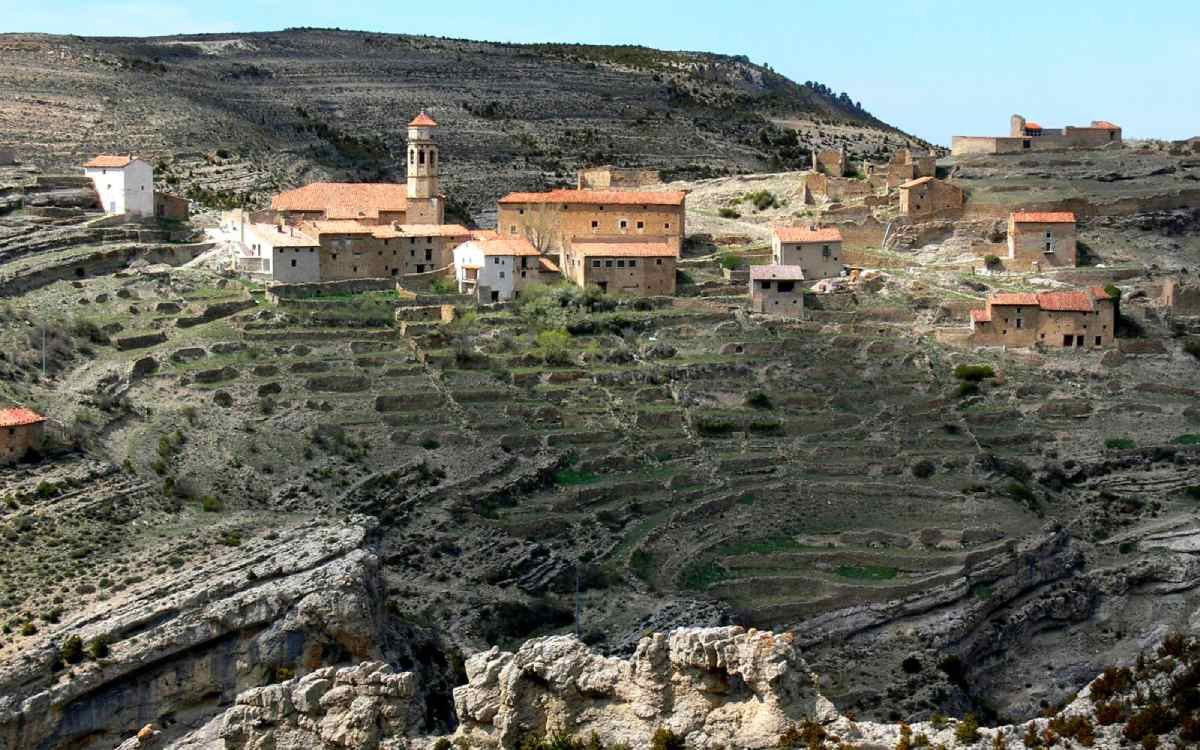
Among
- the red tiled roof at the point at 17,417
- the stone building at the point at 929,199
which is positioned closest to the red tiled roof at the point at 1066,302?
the stone building at the point at 929,199

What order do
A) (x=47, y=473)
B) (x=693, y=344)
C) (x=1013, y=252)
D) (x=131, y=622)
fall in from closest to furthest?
(x=131, y=622) → (x=47, y=473) → (x=693, y=344) → (x=1013, y=252)

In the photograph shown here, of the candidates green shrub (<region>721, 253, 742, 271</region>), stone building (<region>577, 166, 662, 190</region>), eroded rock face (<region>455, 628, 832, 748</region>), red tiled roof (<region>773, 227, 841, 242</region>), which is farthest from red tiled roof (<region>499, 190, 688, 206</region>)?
eroded rock face (<region>455, 628, 832, 748</region>)

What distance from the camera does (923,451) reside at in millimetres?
58938

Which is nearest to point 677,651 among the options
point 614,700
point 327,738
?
point 614,700

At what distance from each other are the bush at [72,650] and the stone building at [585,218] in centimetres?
3289

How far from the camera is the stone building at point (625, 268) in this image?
218ft

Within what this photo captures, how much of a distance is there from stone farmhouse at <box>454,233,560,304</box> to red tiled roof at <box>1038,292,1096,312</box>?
47.2ft

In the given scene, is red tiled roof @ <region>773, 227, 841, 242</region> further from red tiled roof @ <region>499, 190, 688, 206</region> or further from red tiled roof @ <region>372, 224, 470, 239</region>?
red tiled roof @ <region>372, 224, 470, 239</region>

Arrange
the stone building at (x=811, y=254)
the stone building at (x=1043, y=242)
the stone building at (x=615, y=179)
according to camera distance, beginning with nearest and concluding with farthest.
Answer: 1. the stone building at (x=811, y=254)
2. the stone building at (x=1043, y=242)
3. the stone building at (x=615, y=179)

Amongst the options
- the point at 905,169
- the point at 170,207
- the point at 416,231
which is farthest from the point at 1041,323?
the point at 170,207

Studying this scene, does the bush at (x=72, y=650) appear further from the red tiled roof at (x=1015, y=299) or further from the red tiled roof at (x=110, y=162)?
the red tiled roof at (x=1015, y=299)

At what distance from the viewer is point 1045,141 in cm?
8019

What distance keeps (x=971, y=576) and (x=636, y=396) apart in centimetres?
1149

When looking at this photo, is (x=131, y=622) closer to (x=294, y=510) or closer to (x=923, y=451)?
(x=294, y=510)
